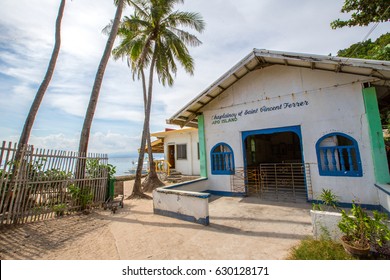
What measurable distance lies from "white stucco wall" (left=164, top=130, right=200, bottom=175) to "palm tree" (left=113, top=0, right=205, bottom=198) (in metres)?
4.77

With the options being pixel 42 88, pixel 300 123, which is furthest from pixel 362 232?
pixel 42 88

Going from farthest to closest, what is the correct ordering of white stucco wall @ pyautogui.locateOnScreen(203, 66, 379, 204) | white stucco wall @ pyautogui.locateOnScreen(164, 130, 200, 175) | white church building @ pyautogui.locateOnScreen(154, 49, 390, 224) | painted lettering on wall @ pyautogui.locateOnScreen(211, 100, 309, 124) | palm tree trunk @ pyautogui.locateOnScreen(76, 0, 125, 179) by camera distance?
white stucco wall @ pyautogui.locateOnScreen(164, 130, 200, 175), palm tree trunk @ pyautogui.locateOnScreen(76, 0, 125, 179), painted lettering on wall @ pyautogui.locateOnScreen(211, 100, 309, 124), white stucco wall @ pyautogui.locateOnScreen(203, 66, 379, 204), white church building @ pyautogui.locateOnScreen(154, 49, 390, 224)

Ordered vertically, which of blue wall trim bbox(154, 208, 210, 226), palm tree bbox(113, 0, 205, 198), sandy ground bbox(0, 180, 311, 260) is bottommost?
sandy ground bbox(0, 180, 311, 260)

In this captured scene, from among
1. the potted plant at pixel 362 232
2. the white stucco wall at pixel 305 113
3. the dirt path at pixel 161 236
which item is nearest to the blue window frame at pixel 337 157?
the white stucco wall at pixel 305 113

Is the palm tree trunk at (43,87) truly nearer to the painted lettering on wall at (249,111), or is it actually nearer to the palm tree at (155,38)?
the palm tree at (155,38)

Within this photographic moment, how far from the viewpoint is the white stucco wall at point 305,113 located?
20.3 feet

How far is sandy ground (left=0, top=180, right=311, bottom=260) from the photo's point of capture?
12.3 ft

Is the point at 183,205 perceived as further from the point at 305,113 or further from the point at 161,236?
the point at 305,113

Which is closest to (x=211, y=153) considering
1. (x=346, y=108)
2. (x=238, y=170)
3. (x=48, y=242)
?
(x=238, y=170)

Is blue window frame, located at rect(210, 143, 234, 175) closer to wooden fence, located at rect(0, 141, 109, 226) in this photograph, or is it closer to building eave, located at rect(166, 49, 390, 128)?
building eave, located at rect(166, 49, 390, 128)

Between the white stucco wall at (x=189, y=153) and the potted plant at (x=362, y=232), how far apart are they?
40.6 feet

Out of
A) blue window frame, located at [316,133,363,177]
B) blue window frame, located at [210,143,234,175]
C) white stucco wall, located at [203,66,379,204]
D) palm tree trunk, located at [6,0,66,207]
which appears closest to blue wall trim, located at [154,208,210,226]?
white stucco wall, located at [203,66,379,204]

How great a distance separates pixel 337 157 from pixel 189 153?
11073 mm

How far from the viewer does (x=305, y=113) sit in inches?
283
